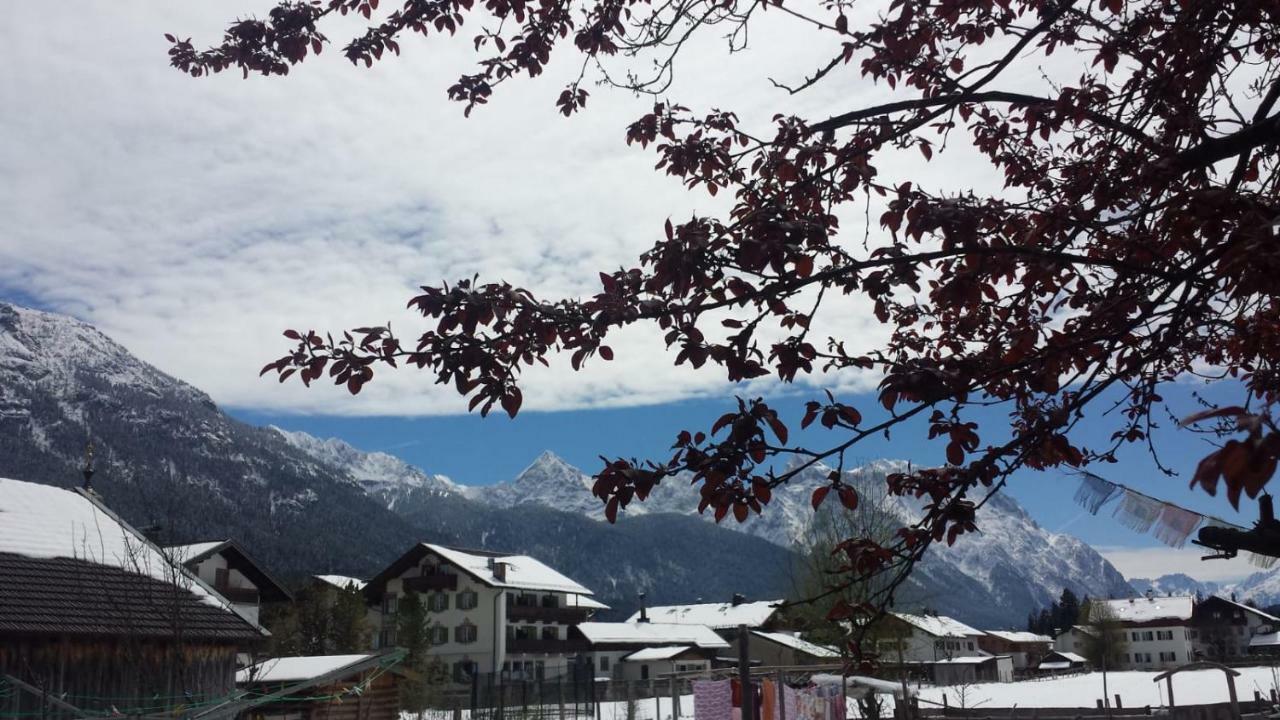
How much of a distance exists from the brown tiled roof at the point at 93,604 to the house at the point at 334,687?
230cm

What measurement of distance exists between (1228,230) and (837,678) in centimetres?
2405

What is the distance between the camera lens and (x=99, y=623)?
45.5 feet

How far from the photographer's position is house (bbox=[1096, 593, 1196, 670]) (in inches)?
3585

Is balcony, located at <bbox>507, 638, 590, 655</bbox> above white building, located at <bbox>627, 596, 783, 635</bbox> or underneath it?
underneath

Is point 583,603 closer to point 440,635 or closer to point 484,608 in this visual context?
point 484,608

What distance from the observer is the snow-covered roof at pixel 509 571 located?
2265 inches

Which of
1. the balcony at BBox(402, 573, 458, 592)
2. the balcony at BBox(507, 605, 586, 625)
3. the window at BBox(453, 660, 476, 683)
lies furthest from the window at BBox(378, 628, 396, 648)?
the balcony at BBox(507, 605, 586, 625)

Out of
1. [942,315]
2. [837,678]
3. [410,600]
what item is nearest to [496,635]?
[410,600]

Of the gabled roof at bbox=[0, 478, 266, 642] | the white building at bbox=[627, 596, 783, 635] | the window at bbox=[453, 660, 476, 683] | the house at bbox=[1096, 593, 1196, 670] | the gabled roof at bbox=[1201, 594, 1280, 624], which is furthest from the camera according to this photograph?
the house at bbox=[1096, 593, 1196, 670]

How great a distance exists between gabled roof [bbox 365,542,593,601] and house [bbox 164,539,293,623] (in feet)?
59.9

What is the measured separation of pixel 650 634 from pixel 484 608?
17654 mm

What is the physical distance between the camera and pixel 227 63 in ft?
19.0

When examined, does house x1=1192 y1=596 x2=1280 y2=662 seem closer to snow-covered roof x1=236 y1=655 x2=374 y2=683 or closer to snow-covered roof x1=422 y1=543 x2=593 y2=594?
snow-covered roof x1=422 y1=543 x2=593 y2=594

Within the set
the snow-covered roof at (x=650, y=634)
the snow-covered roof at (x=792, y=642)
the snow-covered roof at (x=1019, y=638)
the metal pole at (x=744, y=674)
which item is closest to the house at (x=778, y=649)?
the snow-covered roof at (x=792, y=642)
